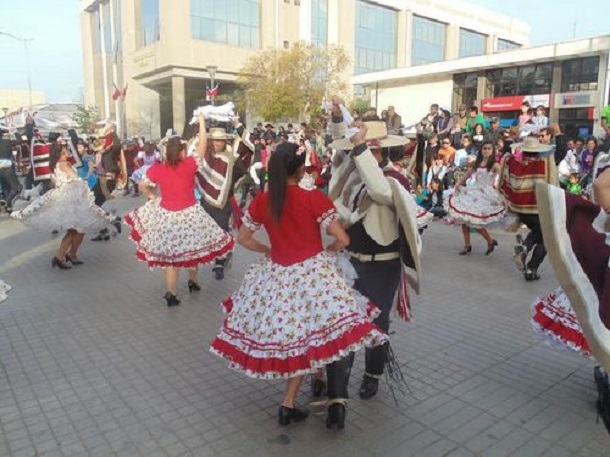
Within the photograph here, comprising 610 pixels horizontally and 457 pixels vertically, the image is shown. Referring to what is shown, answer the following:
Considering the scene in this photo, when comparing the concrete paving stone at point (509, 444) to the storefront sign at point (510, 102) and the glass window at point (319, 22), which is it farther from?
the glass window at point (319, 22)

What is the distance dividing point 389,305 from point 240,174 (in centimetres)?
410

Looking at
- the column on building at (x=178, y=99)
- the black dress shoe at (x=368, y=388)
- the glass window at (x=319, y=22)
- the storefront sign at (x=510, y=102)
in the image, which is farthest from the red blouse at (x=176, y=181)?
the glass window at (x=319, y=22)

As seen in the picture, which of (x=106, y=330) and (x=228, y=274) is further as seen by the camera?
(x=228, y=274)

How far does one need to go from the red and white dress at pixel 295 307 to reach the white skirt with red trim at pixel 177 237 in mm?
2721

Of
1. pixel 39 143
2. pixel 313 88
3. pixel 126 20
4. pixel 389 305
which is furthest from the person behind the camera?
pixel 126 20

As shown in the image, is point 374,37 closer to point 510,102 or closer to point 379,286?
point 510,102

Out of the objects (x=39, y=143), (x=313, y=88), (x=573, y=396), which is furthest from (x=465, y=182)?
(x=313, y=88)

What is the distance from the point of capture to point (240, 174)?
7457 mm

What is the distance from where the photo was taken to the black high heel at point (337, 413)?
344cm

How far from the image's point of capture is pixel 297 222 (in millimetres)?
3320

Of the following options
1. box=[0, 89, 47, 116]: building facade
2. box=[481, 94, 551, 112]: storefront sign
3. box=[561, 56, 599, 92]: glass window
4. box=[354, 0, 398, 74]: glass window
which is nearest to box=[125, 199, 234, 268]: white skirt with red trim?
box=[561, 56, 599, 92]: glass window

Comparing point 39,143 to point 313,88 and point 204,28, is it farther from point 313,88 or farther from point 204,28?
point 204,28

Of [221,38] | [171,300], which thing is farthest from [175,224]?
[221,38]

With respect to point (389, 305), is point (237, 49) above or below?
above
